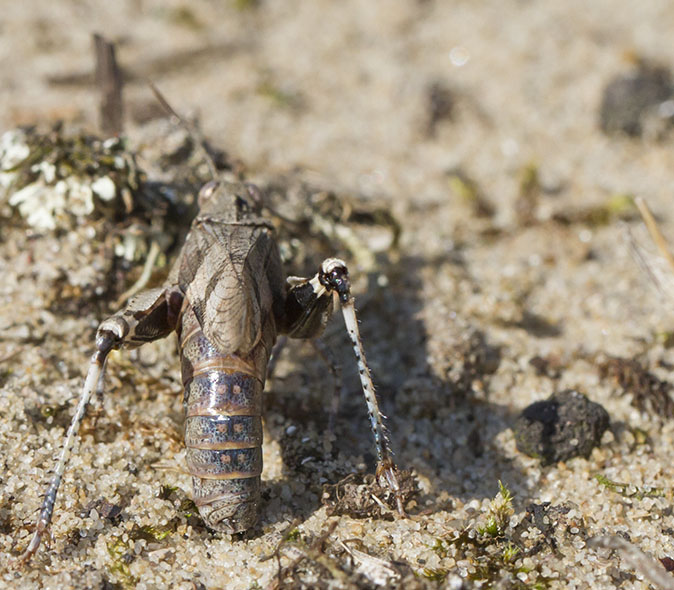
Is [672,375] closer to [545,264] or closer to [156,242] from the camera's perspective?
[545,264]

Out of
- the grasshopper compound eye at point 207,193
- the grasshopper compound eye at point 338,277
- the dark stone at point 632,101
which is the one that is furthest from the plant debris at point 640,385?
the dark stone at point 632,101

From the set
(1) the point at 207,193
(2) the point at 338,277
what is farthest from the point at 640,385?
(1) the point at 207,193

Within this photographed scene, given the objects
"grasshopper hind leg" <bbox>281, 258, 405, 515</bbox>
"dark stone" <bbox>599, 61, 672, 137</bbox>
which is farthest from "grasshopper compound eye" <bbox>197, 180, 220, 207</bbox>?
"dark stone" <bbox>599, 61, 672, 137</bbox>

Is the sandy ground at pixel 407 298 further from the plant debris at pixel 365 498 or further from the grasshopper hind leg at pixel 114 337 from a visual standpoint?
the grasshopper hind leg at pixel 114 337

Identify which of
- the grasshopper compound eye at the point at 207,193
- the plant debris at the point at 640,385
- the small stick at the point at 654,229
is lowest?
the plant debris at the point at 640,385

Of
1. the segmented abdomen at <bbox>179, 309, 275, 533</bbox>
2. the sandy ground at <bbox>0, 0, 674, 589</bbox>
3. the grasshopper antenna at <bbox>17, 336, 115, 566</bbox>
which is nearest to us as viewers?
the grasshopper antenna at <bbox>17, 336, 115, 566</bbox>

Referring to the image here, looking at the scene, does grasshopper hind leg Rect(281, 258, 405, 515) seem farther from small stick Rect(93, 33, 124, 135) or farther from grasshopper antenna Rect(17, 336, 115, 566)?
small stick Rect(93, 33, 124, 135)
